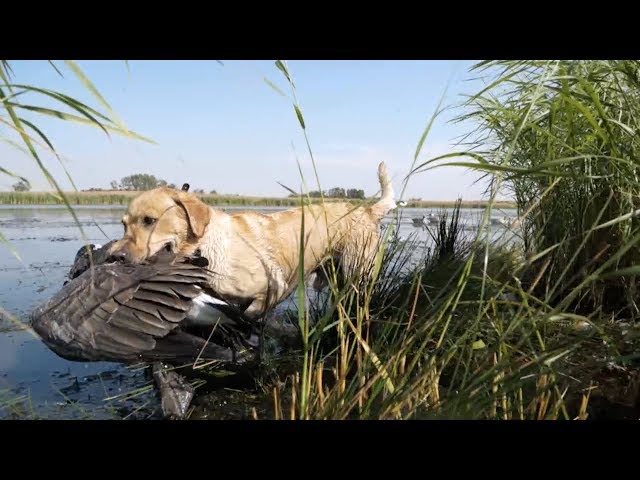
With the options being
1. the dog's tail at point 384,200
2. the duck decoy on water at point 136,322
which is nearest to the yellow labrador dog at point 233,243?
the duck decoy on water at point 136,322

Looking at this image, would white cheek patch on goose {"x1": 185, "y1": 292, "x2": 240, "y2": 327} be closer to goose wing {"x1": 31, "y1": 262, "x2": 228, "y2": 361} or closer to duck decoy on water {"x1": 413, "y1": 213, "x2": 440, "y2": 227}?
goose wing {"x1": 31, "y1": 262, "x2": 228, "y2": 361}

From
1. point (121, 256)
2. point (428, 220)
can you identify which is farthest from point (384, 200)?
point (121, 256)

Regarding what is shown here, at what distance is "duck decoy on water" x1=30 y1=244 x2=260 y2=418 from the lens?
3.50 m

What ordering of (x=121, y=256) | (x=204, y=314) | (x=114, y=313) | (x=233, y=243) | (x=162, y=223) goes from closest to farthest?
(x=114, y=313) → (x=204, y=314) → (x=121, y=256) → (x=162, y=223) → (x=233, y=243)

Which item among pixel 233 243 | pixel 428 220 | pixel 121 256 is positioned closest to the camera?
pixel 121 256

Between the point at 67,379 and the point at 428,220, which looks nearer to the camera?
the point at 67,379

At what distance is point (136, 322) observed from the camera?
3572 mm

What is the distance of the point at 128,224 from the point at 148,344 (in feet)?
3.74

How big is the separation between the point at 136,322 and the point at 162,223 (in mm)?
950

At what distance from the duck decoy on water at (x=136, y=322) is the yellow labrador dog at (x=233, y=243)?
0.50m

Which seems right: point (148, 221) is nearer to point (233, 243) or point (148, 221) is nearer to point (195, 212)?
point (195, 212)

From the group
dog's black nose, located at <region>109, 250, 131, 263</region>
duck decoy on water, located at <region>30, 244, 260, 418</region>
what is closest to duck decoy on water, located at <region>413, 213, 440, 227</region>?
duck decoy on water, located at <region>30, 244, 260, 418</region>
